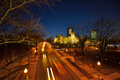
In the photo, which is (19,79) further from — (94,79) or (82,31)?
(82,31)

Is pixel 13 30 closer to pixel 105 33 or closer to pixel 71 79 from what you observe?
pixel 71 79

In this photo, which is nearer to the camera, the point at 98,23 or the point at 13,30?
the point at 13,30

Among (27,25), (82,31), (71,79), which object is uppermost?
(82,31)

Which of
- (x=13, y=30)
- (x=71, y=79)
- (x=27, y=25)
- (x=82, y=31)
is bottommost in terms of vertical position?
(x=71, y=79)

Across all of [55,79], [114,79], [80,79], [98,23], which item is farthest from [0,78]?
[98,23]

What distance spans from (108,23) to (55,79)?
1395cm

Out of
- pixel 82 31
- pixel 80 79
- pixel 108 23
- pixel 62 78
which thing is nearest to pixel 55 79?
pixel 62 78

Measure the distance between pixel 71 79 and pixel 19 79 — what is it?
251 inches

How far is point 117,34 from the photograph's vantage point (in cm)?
1305

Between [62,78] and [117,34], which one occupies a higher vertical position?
[117,34]

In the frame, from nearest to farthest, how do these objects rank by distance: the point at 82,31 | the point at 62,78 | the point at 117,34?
1. the point at 62,78
2. the point at 117,34
3. the point at 82,31

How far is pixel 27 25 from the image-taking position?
202 inches

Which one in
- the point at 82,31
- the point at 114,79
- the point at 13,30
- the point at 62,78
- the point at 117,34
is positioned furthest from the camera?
the point at 82,31

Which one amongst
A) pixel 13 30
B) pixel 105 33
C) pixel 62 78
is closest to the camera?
pixel 13 30
